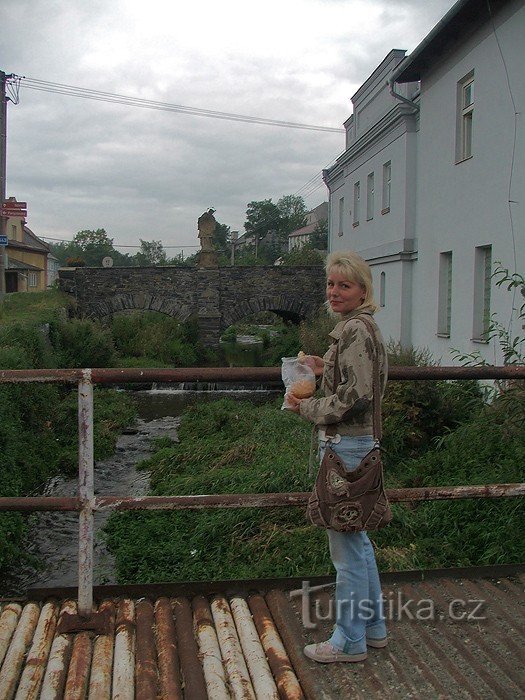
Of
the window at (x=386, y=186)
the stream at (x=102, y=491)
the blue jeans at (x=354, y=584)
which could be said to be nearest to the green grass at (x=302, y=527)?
the stream at (x=102, y=491)

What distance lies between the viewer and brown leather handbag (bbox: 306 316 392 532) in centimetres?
288

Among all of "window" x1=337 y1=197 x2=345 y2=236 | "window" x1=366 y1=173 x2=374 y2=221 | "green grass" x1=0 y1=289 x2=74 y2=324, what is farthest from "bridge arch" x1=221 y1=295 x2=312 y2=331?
"window" x1=366 y1=173 x2=374 y2=221

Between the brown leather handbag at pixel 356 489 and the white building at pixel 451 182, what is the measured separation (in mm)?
8878

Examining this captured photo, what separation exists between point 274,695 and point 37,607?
1.22 metres

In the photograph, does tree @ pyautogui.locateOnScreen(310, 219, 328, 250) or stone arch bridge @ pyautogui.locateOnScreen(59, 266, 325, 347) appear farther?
tree @ pyautogui.locateOnScreen(310, 219, 328, 250)

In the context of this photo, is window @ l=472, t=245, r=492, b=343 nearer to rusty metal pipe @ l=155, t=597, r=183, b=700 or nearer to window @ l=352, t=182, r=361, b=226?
window @ l=352, t=182, r=361, b=226

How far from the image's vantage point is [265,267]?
34.2 m

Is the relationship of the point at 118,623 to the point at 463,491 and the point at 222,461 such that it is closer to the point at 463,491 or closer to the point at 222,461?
the point at 463,491

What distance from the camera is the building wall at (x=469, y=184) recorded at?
453 inches

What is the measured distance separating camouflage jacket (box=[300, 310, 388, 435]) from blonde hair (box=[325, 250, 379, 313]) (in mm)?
70

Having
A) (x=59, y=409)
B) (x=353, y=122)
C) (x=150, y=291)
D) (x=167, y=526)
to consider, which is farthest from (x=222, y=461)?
(x=150, y=291)

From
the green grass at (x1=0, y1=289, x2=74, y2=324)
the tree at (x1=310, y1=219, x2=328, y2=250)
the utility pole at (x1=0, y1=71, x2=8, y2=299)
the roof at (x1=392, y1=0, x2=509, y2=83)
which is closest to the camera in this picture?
the roof at (x1=392, y1=0, x2=509, y2=83)

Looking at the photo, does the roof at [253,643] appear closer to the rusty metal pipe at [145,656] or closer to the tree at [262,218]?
the rusty metal pipe at [145,656]

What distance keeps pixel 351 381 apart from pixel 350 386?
0.06 feet
